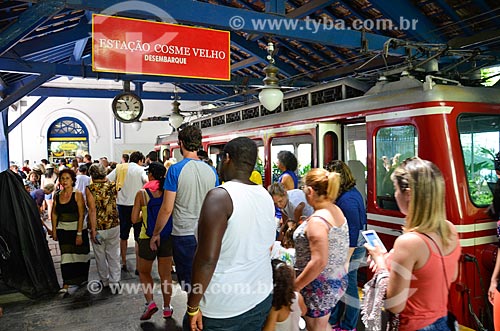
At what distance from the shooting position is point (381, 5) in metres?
6.17

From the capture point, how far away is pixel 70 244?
16.5 ft

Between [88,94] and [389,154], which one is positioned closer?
[389,154]

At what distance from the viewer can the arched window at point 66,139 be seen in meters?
18.6

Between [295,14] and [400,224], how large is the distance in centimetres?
472

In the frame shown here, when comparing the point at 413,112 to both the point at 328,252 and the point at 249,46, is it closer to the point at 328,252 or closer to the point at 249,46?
the point at 328,252

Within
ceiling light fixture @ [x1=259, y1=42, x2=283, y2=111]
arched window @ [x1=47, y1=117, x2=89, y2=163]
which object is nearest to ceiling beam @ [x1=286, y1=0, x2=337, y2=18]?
ceiling light fixture @ [x1=259, y1=42, x2=283, y2=111]

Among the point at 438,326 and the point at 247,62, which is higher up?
the point at 247,62

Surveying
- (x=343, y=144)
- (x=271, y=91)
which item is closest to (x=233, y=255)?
(x=343, y=144)

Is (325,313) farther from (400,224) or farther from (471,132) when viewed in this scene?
(471,132)

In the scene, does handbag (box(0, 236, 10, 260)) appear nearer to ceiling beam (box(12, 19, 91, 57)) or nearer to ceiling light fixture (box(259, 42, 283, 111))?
ceiling light fixture (box(259, 42, 283, 111))

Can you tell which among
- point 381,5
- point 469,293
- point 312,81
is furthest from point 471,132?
point 312,81

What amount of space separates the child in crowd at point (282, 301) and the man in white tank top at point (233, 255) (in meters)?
0.25

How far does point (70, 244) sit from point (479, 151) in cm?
488

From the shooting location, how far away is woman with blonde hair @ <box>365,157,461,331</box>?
1.81m
